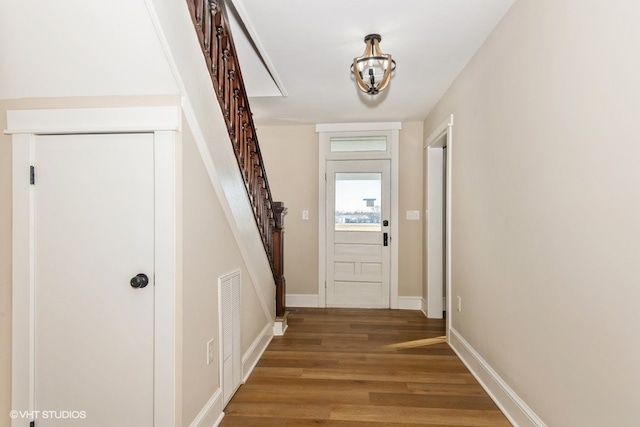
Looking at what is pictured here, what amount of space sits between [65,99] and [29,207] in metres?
0.55

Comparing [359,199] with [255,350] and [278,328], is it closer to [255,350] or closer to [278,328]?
[278,328]

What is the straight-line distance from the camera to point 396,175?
4.41 metres

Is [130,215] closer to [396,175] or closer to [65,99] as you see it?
[65,99]

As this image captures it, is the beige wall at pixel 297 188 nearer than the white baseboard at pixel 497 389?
No

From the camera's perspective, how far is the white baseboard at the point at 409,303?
14.5 ft

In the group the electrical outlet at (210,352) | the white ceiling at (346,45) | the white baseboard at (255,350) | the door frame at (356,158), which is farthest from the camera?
the door frame at (356,158)

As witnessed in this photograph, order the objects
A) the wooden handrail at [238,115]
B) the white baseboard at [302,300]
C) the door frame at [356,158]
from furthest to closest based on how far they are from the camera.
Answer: the white baseboard at [302,300] < the door frame at [356,158] < the wooden handrail at [238,115]

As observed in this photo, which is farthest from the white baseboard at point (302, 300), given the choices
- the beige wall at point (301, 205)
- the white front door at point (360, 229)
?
the white front door at point (360, 229)

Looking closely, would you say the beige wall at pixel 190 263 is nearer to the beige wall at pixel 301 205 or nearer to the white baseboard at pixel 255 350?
the white baseboard at pixel 255 350

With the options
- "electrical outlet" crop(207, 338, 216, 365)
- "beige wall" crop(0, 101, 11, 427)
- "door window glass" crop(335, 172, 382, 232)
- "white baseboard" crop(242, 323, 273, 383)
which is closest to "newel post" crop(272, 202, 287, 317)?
"white baseboard" crop(242, 323, 273, 383)

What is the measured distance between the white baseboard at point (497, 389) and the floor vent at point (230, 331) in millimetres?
1725

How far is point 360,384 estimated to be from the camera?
2445mm

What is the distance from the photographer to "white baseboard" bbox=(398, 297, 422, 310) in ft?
14.5

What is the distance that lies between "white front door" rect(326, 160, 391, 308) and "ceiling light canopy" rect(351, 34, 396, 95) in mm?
2175
